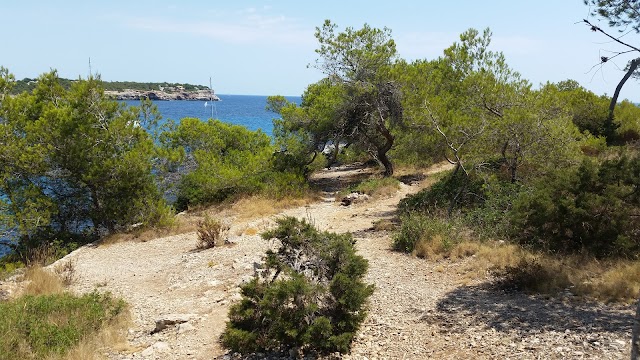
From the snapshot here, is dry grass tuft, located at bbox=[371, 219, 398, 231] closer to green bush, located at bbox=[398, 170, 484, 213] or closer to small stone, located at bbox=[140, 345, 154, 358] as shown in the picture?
green bush, located at bbox=[398, 170, 484, 213]

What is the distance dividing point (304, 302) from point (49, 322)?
3812mm

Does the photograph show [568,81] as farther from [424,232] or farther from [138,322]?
[138,322]

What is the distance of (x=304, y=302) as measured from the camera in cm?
→ 594

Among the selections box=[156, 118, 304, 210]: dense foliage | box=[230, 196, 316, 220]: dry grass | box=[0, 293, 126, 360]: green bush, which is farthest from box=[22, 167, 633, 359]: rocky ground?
box=[156, 118, 304, 210]: dense foliage

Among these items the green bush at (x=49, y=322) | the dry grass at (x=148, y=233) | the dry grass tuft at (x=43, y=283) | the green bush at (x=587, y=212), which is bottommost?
the dry grass at (x=148, y=233)

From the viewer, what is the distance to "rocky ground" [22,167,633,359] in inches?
215

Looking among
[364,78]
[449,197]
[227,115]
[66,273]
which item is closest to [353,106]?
[364,78]

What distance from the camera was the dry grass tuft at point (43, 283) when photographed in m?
9.48

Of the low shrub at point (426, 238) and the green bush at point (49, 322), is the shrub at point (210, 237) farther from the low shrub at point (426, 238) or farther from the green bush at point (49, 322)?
the low shrub at point (426, 238)

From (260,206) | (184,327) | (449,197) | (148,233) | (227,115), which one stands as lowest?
(148,233)

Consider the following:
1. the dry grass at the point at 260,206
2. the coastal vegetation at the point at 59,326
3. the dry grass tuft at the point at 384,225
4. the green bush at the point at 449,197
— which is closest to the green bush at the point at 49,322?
the coastal vegetation at the point at 59,326

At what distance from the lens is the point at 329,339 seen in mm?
5668

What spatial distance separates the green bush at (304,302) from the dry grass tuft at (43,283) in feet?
16.8

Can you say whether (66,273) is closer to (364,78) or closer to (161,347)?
(161,347)
